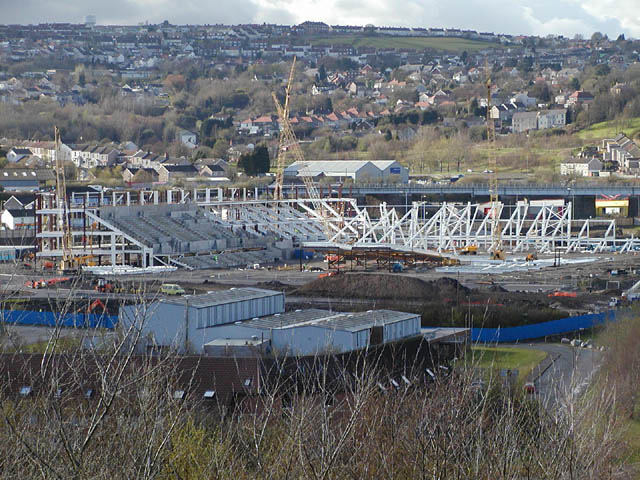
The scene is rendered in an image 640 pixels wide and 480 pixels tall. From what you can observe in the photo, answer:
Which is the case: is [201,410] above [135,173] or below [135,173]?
above

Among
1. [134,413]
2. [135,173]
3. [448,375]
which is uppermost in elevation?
[134,413]

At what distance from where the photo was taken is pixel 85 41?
96.7 meters

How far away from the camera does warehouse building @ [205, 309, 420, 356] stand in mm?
12258

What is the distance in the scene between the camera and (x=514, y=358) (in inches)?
565

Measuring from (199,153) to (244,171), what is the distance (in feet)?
21.7

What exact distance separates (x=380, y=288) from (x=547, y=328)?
12.7 ft

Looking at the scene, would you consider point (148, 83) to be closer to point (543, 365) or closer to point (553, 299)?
point (553, 299)

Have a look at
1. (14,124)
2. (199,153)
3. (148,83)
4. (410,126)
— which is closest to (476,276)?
(199,153)

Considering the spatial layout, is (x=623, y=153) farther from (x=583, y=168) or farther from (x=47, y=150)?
(x=47, y=150)

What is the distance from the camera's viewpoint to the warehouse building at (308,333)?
40.2ft

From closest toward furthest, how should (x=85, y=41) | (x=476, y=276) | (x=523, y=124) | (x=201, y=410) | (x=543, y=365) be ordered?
(x=201, y=410) < (x=543, y=365) < (x=476, y=276) < (x=523, y=124) < (x=85, y=41)

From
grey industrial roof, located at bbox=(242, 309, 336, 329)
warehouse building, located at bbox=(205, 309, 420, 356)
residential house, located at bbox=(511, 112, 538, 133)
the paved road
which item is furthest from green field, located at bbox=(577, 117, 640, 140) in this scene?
warehouse building, located at bbox=(205, 309, 420, 356)

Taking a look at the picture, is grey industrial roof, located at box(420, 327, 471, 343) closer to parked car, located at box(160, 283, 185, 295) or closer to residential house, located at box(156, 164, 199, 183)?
parked car, located at box(160, 283, 185, 295)

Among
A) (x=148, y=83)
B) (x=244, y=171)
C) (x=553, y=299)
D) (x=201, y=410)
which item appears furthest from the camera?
(x=148, y=83)
